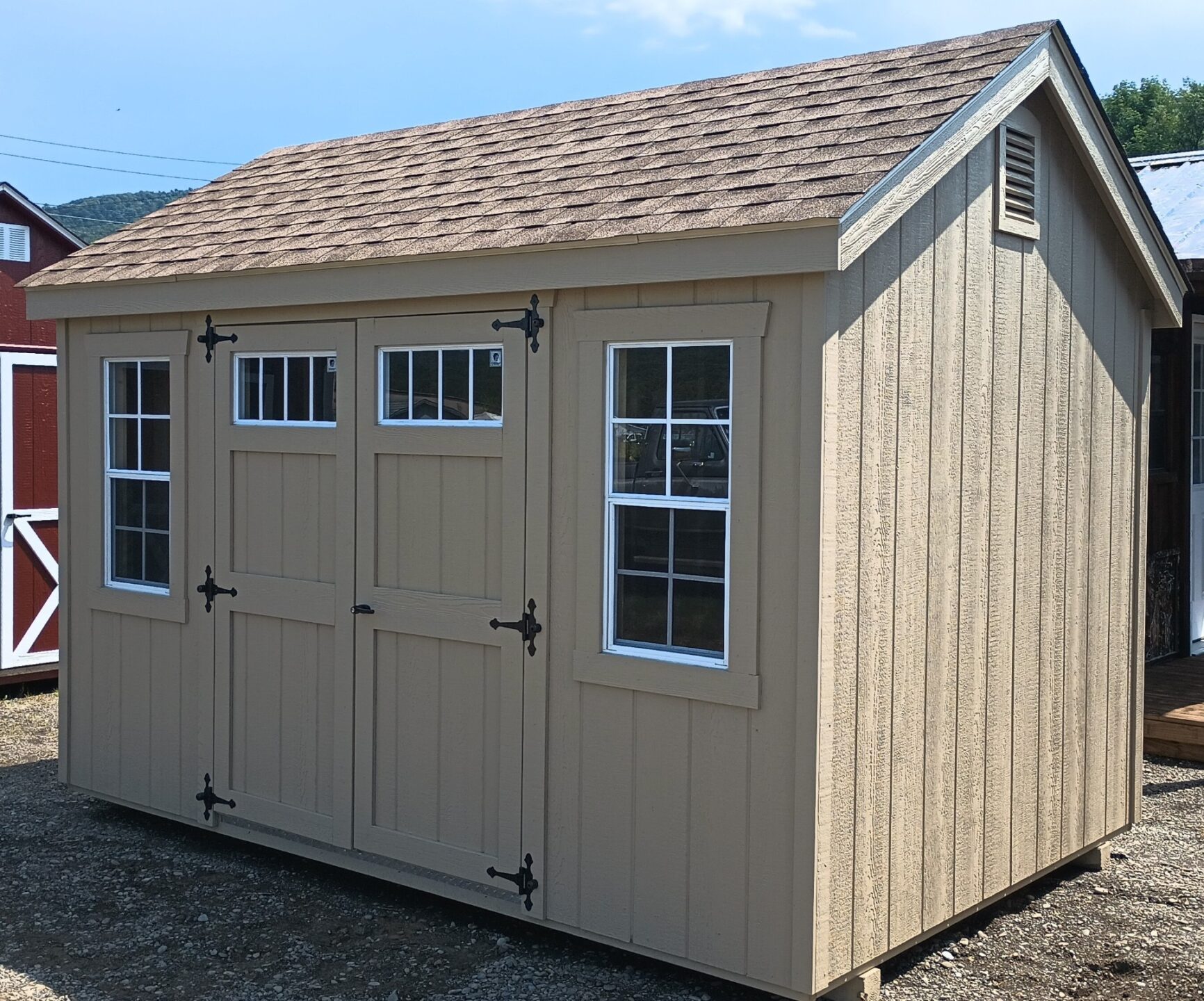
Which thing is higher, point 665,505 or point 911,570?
point 665,505

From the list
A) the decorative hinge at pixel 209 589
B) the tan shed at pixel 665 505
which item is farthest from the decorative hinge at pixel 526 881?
the decorative hinge at pixel 209 589

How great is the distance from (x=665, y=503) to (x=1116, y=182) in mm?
2335

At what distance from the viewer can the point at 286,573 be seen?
18.1ft

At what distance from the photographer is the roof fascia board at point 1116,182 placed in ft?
16.1

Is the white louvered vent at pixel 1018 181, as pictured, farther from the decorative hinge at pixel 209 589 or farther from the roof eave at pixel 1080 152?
the decorative hinge at pixel 209 589

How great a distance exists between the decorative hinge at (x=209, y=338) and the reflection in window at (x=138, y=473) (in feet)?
1.00

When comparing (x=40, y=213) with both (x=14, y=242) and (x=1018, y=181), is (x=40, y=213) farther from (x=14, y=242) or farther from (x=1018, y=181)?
(x=1018, y=181)

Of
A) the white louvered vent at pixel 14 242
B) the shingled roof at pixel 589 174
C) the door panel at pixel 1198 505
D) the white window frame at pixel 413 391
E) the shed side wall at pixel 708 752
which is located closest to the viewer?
the shed side wall at pixel 708 752

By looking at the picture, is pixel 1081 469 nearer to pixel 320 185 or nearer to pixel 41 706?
pixel 320 185

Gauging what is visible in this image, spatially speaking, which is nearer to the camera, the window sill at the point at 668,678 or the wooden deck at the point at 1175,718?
the window sill at the point at 668,678

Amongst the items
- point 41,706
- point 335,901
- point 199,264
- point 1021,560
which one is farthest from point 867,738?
point 41,706

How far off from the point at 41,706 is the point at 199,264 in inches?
173

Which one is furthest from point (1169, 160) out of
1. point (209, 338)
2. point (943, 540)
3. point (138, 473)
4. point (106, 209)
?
point (106, 209)

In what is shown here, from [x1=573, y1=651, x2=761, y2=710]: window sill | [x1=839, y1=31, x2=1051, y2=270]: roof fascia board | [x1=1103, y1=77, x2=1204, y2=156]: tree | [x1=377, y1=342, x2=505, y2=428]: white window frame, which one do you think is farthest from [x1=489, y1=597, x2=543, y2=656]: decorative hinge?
[x1=1103, y1=77, x2=1204, y2=156]: tree
